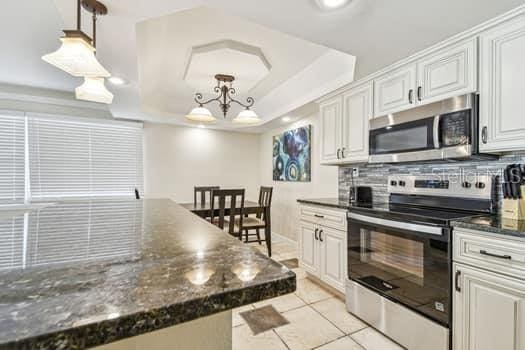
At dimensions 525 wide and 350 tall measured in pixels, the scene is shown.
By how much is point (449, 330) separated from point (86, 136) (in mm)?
4682

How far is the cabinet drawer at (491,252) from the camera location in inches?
46.8

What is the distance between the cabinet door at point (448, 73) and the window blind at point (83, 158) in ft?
13.3

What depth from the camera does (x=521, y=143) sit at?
4.58ft

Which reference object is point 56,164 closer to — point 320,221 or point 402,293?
point 320,221

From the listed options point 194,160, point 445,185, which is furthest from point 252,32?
point 194,160

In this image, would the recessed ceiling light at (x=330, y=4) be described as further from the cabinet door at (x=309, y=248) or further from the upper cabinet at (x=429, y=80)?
the cabinet door at (x=309, y=248)

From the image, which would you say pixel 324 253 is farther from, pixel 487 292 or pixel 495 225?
pixel 495 225

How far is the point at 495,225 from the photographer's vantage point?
130 centimetres

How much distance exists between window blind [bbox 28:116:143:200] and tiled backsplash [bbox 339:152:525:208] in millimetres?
3380

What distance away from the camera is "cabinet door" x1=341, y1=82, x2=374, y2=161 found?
2.34 metres

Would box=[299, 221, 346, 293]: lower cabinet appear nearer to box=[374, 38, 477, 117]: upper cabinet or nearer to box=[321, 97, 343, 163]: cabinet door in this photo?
box=[321, 97, 343, 163]: cabinet door

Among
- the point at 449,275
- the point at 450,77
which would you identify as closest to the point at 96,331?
the point at 449,275

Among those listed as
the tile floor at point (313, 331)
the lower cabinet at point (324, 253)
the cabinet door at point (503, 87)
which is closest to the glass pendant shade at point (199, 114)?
the lower cabinet at point (324, 253)

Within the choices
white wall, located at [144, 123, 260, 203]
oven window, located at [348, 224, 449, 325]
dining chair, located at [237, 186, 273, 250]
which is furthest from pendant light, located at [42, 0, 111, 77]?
white wall, located at [144, 123, 260, 203]
